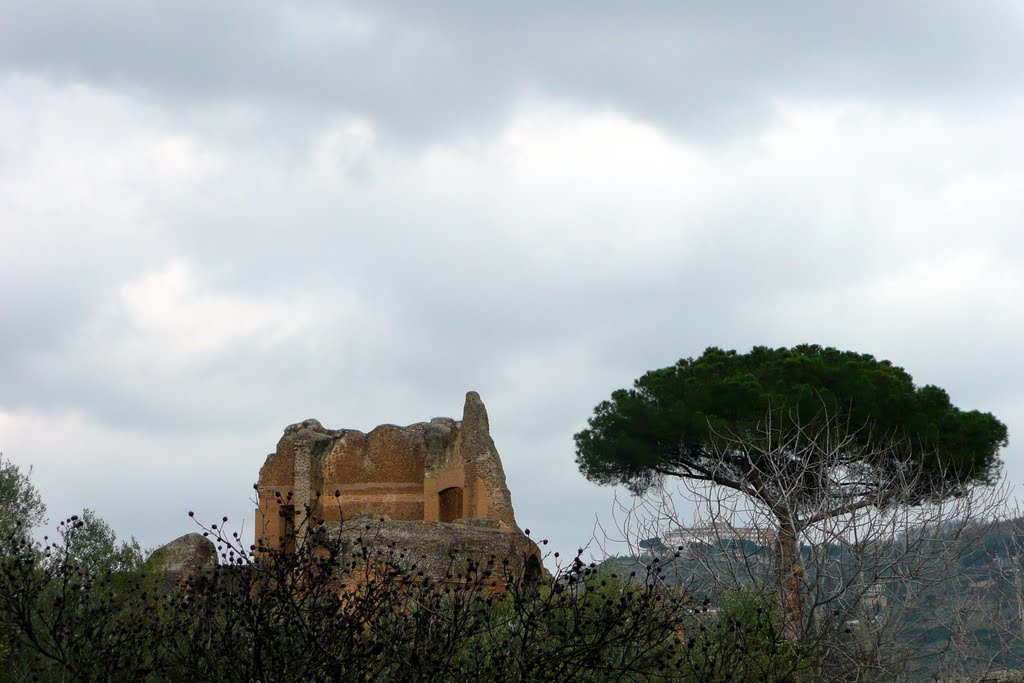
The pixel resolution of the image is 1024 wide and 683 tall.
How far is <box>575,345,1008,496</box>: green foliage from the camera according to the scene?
22.8m

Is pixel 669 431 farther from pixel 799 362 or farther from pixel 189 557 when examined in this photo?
pixel 189 557

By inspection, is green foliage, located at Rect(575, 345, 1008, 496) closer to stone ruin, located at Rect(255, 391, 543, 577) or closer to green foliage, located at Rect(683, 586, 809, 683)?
stone ruin, located at Rect(255, 391, 543, 577)

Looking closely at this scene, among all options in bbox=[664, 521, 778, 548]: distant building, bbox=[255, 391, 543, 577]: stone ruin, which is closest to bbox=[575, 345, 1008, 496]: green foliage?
bbox=[255, 391, 543, 577]: stone ruin

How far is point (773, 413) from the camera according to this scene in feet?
71.9

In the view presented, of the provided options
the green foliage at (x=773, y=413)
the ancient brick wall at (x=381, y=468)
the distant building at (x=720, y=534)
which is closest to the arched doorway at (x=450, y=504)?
the ancient brick wall at (x=381, y=468)

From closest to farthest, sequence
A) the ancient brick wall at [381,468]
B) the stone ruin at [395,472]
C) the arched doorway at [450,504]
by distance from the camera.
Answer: the stone ruin at [395,472], the ancient brick wall at [381,468], the arched doorway at [450,504]

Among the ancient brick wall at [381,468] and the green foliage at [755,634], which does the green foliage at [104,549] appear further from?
the green foliage at [755,634]

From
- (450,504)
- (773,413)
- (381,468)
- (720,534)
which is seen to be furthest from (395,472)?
(720,534)

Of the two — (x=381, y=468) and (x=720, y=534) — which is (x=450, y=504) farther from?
(x=720, y=534)

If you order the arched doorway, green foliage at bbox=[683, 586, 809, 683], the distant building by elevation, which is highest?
the arched doorway

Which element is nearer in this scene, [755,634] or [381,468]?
[755,634]

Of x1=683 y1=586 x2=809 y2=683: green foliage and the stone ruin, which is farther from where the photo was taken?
the stone ruin

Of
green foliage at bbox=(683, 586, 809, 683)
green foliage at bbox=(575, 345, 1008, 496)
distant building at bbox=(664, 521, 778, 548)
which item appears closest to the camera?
Answer: green foliage at bbox=(683, 586, 809, 683)

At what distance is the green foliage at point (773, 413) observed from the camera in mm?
22750
